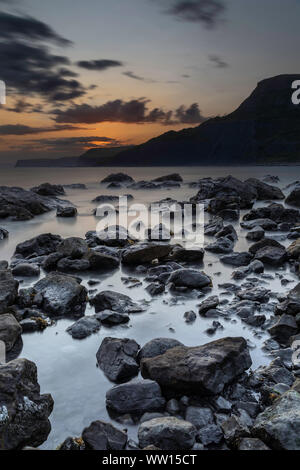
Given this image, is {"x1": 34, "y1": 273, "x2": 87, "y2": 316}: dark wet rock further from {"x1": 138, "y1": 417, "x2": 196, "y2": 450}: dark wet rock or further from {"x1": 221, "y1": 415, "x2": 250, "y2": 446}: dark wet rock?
{"x1": 221, "y1": 415, "x2": 250, "y2": 446}: dark wet rock

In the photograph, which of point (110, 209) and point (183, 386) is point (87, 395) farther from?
point (110, 209)

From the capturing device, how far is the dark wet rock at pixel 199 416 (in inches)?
173

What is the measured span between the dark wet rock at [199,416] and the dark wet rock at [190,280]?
180 inches

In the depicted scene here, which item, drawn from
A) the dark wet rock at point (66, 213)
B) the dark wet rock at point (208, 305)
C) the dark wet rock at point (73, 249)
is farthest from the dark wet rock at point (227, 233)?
the dark wet rock at point (66, 213)

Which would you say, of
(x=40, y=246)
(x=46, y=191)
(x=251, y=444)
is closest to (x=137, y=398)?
(x=251, y=444)

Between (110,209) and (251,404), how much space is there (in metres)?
24.1

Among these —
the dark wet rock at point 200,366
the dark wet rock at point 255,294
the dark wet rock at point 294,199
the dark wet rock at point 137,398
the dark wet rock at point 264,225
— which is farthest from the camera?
the dark wet rock at point 294,199

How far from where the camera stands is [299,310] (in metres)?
6.83

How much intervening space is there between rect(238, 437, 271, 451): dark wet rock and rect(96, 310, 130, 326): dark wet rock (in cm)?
373

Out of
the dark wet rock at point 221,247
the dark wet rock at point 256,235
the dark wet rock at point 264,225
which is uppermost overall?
the dark wet rock at point 264,225

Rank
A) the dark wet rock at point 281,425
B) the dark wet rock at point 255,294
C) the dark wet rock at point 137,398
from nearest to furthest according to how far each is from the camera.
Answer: the dark wet rock at point 281,425 → the dark wet rock at point 137,398 → the dark wet rock at point 255,294

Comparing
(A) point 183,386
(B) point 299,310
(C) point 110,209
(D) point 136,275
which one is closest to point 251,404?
(A) point 183,386

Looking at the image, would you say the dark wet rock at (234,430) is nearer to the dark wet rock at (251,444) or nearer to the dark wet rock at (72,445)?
the dark wet rock at (251,444)

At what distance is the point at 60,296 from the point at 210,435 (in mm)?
4793
